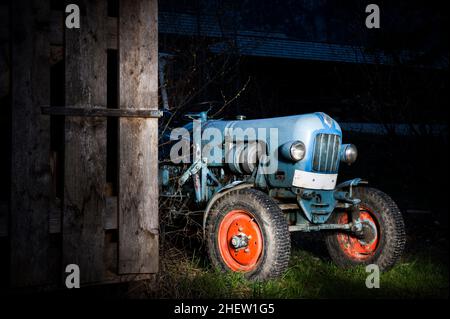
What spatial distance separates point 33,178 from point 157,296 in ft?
4.21

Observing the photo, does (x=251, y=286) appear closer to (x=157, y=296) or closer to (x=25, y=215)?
(x=157, y=296)

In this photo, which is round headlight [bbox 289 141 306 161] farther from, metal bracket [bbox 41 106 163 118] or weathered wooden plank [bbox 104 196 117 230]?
weathered wooden plank [bbox 104 196 117 230]

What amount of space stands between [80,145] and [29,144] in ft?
1.00

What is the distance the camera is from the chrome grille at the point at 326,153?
4781 mm

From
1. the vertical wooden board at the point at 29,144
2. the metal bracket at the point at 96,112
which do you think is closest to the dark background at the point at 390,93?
the vertical wooden board at the point at 29,144

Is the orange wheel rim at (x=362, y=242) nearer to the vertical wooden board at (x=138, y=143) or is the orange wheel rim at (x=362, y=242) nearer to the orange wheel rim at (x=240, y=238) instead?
the orange wheel rim at (x=240, y=238)

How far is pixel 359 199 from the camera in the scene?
4996 millimetres

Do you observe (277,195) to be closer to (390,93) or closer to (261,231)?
(261,231)

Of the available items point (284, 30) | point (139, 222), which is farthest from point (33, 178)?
point (284, 30)

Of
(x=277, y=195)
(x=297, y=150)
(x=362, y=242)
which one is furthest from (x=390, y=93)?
(x=297, y=150)

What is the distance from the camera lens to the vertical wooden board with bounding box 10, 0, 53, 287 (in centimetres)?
311

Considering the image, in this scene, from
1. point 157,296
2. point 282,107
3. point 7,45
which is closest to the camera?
point 7,45

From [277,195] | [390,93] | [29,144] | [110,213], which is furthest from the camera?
[390,93]

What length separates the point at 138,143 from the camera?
3455 millimetres
